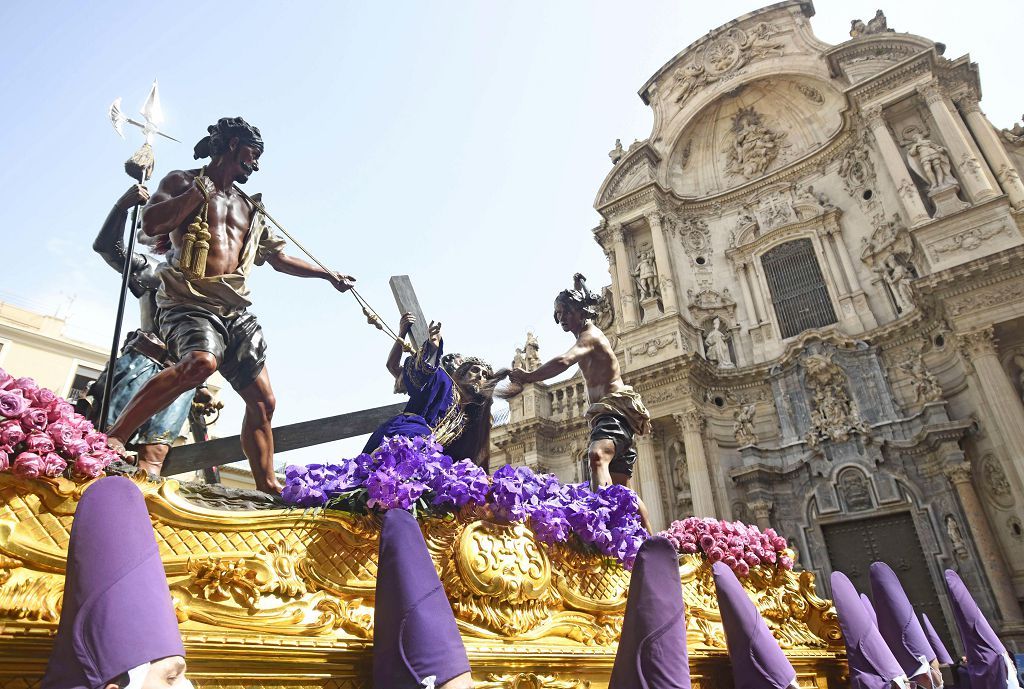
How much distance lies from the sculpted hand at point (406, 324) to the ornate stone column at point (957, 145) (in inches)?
586

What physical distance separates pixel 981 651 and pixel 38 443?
271 inches

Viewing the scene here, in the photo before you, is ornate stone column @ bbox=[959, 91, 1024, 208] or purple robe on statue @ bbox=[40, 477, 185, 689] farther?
ornate stone column @ bbox=[959, 91, 1024, 208]

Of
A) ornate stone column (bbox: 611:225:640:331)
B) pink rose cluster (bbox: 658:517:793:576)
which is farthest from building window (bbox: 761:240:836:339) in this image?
pink rose cluster (bbox: 658:517:793:576)

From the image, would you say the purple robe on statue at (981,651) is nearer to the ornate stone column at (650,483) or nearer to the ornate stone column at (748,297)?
the ornate stone column at (650,483)

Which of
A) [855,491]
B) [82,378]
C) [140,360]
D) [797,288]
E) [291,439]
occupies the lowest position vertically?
[291,439]

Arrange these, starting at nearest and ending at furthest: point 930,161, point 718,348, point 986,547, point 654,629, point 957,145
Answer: point 654,629 < point 986,547 < point 957,145 < point 930,161 < point 718,348

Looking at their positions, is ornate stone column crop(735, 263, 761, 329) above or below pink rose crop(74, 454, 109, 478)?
above

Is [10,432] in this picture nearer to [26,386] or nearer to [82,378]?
[26,386]

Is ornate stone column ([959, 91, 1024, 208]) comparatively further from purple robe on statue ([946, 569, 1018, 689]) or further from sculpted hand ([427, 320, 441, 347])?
sculpted hand ([427, 320, 441, 347])

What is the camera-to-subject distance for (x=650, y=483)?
49.8 feet

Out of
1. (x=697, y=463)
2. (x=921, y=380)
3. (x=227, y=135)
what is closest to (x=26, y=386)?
(x=227, y=135)

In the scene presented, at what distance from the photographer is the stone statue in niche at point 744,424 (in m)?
15.5

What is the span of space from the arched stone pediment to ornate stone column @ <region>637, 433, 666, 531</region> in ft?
33.1

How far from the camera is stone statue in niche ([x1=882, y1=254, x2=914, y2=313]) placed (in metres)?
14.8
